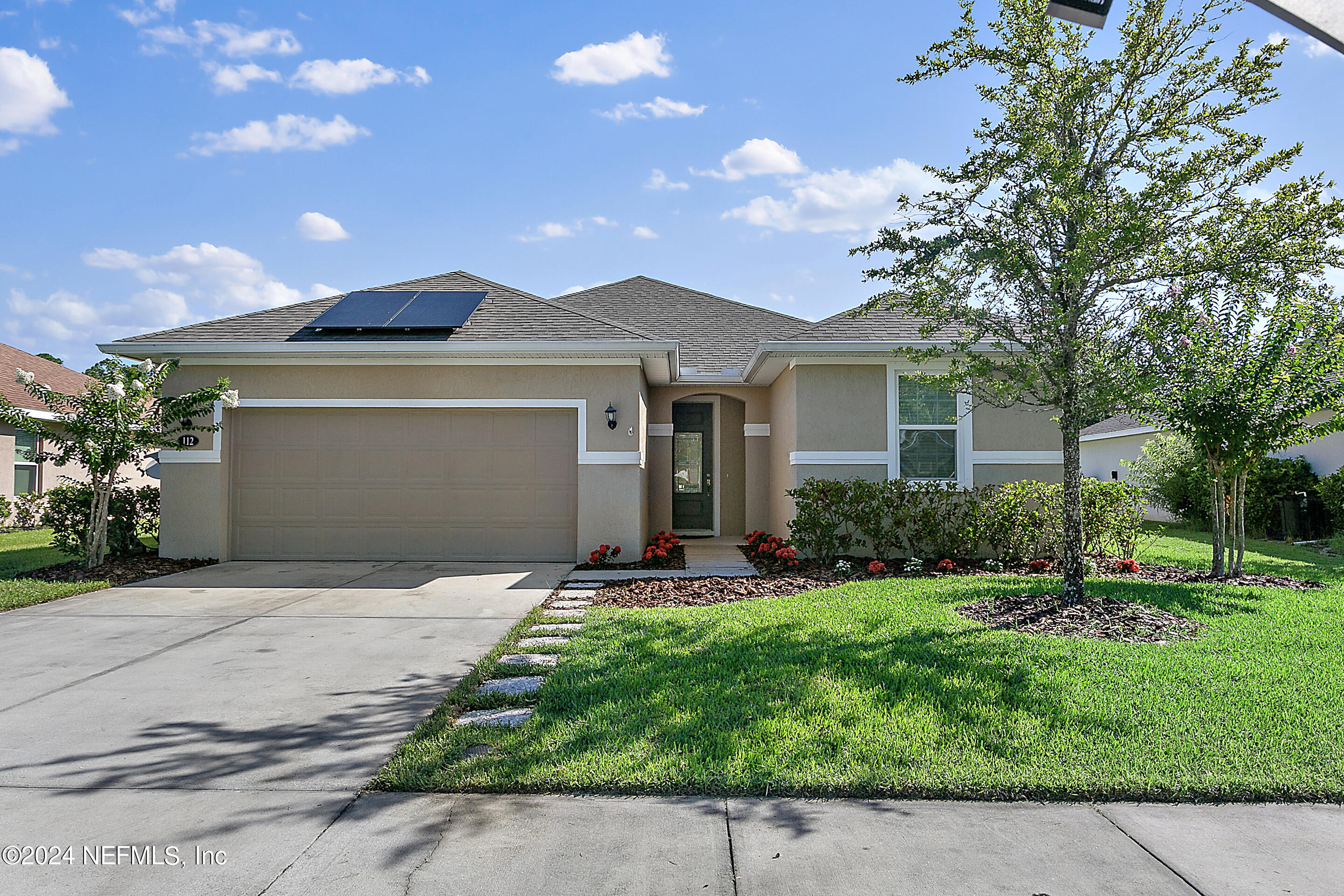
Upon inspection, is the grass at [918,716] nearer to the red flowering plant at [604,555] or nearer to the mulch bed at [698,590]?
the mulch bed at [698,590]

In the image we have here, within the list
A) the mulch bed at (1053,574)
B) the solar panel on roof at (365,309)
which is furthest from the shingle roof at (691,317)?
the mulch bed at (1053,574)

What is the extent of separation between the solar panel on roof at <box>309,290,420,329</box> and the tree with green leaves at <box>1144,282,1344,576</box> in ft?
30.2

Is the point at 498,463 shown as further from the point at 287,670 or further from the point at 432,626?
the point at 287,670

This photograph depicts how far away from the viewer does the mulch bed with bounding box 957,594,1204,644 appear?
5.49 m

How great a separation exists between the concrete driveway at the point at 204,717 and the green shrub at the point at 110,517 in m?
2.57

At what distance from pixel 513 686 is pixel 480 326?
6550mm

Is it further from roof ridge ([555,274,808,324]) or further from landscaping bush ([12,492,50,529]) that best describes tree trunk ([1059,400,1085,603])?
landscaping bush ([12,492,50,529])

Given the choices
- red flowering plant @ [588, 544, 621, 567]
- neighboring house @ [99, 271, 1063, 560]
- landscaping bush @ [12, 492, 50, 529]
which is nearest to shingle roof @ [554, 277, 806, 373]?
neighboring house @ [99, 271, 1063, 560]

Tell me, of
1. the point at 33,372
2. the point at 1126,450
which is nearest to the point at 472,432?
the point at 33,372

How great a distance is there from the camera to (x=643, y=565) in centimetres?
957

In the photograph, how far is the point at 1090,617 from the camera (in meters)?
5.92

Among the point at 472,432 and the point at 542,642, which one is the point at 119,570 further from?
the point at 542,642

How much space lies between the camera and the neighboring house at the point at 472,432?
991 centimetres

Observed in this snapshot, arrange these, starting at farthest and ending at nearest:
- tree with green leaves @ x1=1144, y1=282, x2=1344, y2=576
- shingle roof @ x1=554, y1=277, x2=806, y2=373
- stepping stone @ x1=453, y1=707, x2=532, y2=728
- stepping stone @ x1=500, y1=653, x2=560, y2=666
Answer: shingle roof @ x1=554, y1=277, x2=806, y2=373 < tree with green leaves @ x1=1144, y1=282, x2=1344, y2=576 < stepping stone @ x1=500, y1=653, x2=560, y2=666 < stepping stone @ x1=453, y1=707, x2=532, y2=728
